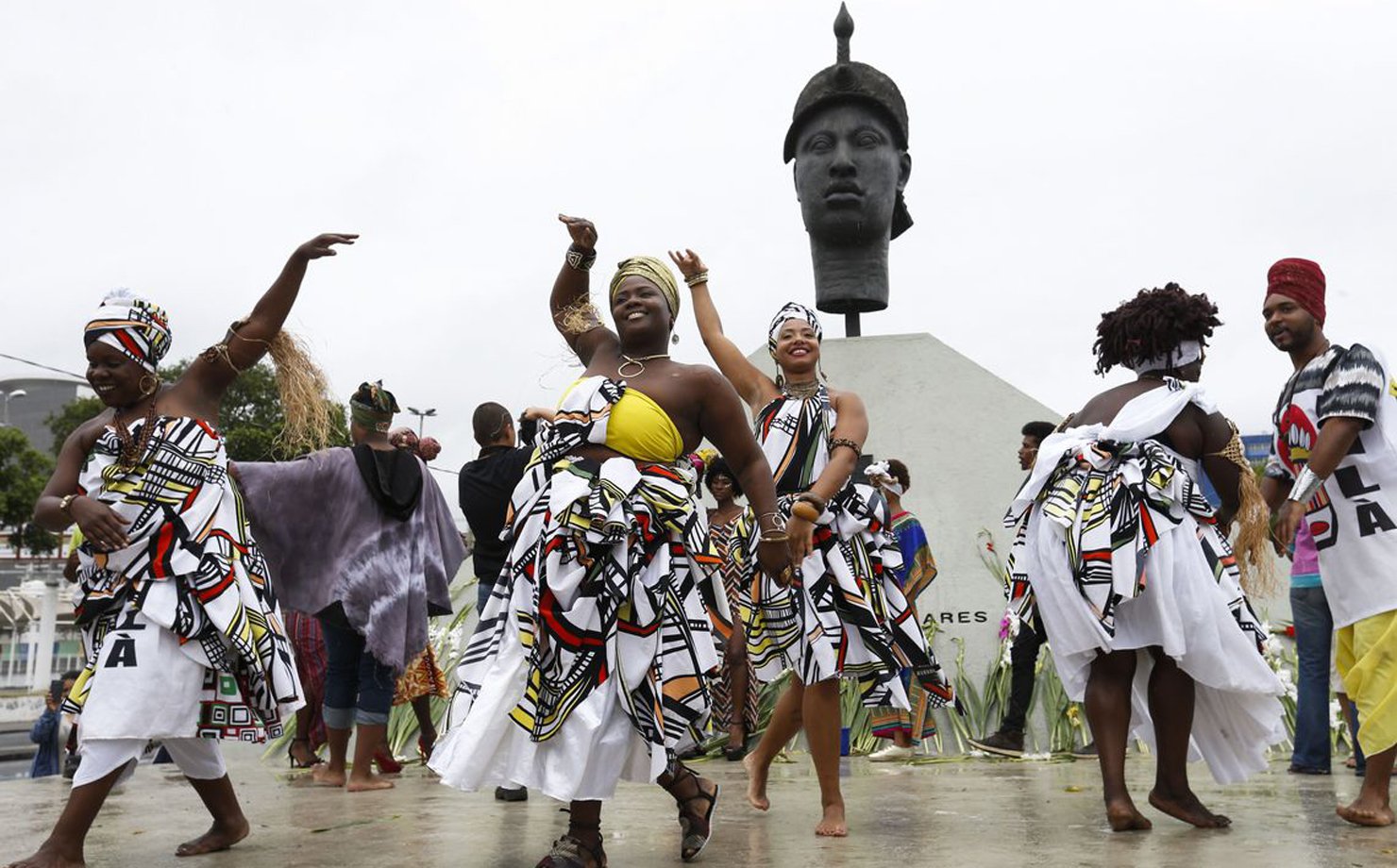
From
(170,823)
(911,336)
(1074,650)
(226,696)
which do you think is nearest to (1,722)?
(911,336)

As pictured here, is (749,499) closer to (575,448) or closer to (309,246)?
(575,448)

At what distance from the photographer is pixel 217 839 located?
383 cm

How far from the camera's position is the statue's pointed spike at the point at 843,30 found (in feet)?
36.3

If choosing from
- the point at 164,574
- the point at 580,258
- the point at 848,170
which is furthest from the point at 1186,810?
the point at 848,170

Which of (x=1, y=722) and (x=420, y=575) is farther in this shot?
(x=1, y=722)

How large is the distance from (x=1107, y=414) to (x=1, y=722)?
1900 cm

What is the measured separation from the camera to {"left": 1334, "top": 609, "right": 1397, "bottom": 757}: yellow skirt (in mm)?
4113

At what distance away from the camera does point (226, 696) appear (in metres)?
3.69

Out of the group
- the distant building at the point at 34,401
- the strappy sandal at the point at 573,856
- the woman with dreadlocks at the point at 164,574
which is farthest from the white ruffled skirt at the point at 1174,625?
the distant building at the point at 34,401

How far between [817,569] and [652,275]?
1193mm

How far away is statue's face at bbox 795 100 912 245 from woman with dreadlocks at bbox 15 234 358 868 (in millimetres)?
6983

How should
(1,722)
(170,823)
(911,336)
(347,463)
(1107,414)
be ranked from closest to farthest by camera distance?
(1107,414) < (170,823) < (347,463) < (911,336) < (1,722)

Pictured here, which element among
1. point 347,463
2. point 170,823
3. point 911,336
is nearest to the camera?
point 170,823

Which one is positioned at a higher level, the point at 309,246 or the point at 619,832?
the point at 309,246
